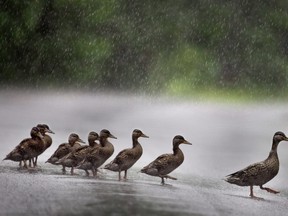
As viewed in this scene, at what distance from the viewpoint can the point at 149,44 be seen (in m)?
6.93

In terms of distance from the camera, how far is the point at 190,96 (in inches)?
247

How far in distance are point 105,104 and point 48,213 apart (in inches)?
81.8

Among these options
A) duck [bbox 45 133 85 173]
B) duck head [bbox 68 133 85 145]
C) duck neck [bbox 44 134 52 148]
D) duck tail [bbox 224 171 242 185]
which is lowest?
duck tail [bbox 224 171 242 185]

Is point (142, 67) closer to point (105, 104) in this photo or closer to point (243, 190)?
point (105, 104)

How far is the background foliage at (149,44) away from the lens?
19.2 feet

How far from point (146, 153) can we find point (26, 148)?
0.68 meters

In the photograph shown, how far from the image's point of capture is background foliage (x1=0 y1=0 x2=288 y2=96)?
586 centimetres

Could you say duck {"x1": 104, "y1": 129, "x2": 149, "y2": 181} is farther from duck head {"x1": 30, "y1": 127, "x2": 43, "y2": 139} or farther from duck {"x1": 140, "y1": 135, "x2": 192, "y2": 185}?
duck head {"x1": 30, "y1": 127, "x2": 43, "y2": 139}

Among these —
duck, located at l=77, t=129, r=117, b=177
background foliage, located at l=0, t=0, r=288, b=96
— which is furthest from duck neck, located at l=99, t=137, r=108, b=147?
background foliage, located at l=0, t=0, r=288, b=96

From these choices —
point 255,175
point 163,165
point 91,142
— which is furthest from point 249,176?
point 91,142

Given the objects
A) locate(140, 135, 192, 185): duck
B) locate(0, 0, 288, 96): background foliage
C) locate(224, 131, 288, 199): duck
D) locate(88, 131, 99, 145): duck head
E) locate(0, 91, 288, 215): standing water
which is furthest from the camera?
locate(0, 0, 288, 96): background foliage

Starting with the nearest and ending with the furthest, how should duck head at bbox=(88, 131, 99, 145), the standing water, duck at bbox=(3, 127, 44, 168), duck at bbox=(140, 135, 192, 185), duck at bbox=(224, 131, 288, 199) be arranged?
the standing water → duck at bbox=(224, 131, 288, 199) → duck at bbox=(140, 135, 192, 185) → duck at bbox=(3, 127, 44, 168) → duck head at bbox=(88, 131, 99, 145)

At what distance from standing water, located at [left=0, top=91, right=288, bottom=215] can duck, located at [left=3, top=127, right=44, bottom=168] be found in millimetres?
69

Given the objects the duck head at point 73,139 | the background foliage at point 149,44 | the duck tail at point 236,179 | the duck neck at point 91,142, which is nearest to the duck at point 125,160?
the duck neck at point 91,142
